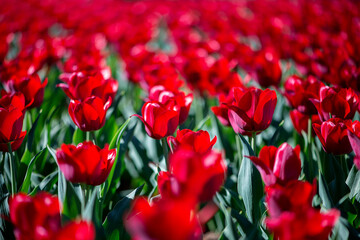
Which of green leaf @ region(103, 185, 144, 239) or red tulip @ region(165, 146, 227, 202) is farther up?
red tulip @ region(165, 146, 227, 202)

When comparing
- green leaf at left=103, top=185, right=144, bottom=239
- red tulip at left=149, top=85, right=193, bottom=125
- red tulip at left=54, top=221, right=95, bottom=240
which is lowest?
green leaf at left=103, top=185, right=144, bottom=239

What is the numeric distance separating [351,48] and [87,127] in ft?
5.36

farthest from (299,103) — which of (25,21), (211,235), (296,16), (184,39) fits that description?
(25,21)

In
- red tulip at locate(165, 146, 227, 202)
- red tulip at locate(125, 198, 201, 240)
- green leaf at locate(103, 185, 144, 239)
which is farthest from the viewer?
green leaf at locate(103, 185, 144, 239)

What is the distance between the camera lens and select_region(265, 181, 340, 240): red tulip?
63 cm

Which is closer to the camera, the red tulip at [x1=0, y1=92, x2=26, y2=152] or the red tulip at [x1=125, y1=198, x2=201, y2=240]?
the red tulip at [x1=125, y1=198, x2=201, y2=240]

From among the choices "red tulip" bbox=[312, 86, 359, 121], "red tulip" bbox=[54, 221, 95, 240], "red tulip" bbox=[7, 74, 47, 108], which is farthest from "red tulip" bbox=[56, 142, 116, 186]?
"red tulip" bbox=[312, 86, 359, 121]

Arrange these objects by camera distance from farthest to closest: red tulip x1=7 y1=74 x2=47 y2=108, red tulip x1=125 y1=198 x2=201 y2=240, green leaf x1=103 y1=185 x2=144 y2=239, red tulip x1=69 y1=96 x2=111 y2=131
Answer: red tulip x1=7 y1=74 x2=47 y2=108
red tulip x1=69 y1=96 x2=111 y2=131
green leaf x1=103 y1=185 x2=144 y2=239
red tulip x1=125 y1=198 x2=201 y2=240

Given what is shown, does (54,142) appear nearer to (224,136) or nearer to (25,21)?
(224,136)

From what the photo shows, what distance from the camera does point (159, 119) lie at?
3.63 feet

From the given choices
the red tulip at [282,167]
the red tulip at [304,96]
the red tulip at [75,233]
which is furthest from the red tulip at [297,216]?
the red tulip at [304,96]

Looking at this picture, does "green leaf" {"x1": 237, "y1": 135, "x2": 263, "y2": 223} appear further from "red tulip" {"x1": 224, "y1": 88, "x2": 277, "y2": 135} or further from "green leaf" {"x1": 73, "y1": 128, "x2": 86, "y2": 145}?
"green leaf" {"x1": 73, "y1": 128, "x2": 86, "y2": 145}

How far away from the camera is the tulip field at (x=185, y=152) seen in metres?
0.67

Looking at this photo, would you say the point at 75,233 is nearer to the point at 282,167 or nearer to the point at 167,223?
the point at 167,223
